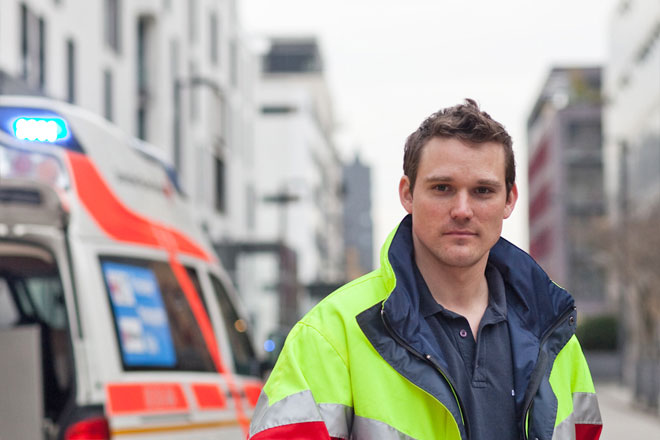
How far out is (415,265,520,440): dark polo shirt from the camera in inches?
111

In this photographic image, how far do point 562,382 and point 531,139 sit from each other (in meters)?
106

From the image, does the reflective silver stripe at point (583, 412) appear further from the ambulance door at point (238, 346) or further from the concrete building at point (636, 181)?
the concrete building at point (636, 181)

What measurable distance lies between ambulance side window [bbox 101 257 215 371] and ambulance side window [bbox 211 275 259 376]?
64cm

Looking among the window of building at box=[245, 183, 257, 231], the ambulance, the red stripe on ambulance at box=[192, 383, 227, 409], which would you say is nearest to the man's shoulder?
the ambulance

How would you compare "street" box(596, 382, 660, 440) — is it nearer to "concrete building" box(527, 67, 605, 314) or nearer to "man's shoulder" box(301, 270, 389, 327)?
"man's shoulder" box(301, 270, 389, 327)

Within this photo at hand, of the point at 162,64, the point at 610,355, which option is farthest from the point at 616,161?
the point at 162,64

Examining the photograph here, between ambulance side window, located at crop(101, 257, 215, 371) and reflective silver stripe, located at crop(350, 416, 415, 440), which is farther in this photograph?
ambulance side window, located at crop(101, 257, 215, 371)

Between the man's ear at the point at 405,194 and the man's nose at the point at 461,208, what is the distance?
171 millimetres

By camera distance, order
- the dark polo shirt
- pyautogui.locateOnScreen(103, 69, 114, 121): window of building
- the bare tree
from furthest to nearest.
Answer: the bare tree
pyautogui.locateOnScreen(103, 69, 114, 121): window of building
the dark polo shirt

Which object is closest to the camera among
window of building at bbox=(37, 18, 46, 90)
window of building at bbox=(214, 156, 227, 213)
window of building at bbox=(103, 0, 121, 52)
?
window of building at bbox=(37, 18, 46, 90)

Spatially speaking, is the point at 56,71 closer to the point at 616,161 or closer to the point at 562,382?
the point at 562,382

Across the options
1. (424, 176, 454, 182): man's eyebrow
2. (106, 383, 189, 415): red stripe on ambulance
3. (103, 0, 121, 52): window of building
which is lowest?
(106, 383, 189, 415): red stripe on ambulance

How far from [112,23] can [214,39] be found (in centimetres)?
1497

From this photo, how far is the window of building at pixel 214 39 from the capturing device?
46.3m
